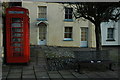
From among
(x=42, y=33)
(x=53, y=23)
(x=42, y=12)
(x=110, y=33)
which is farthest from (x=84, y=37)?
(x=42, y=12)

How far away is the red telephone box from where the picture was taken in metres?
9.06

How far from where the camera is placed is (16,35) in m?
9.22

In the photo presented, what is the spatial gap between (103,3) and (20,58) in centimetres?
447

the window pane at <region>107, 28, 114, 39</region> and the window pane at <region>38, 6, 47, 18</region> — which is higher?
the window pane at <region>38, 6, 47, 18</region>

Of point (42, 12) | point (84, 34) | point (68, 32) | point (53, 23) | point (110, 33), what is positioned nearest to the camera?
point (53, 23)

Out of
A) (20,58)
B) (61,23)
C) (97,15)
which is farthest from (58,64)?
(61,23)

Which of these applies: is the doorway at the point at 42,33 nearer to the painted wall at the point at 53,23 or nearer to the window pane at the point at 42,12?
the painted wall at the point at 53,23

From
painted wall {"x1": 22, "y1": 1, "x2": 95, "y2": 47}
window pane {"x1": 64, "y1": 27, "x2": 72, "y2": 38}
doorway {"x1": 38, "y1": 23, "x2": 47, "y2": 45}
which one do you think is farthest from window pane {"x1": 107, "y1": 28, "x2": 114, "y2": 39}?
doorway {"x1": 38, "y1": 23, "x2": 47, "y2": 45}

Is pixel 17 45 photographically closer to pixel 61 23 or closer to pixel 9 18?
pixel 9 18

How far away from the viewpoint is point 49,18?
21375 millimetres

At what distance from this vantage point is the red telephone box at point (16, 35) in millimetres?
9062

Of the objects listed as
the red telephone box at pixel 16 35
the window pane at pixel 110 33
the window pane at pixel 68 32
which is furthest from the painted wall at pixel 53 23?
the red telephone box at pixel 16 35

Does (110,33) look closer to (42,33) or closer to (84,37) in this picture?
(84,37)

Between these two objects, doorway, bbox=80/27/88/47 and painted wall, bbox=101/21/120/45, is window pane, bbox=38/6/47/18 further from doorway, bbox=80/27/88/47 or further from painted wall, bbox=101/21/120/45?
painted wall, bbox=101/21/120/45
